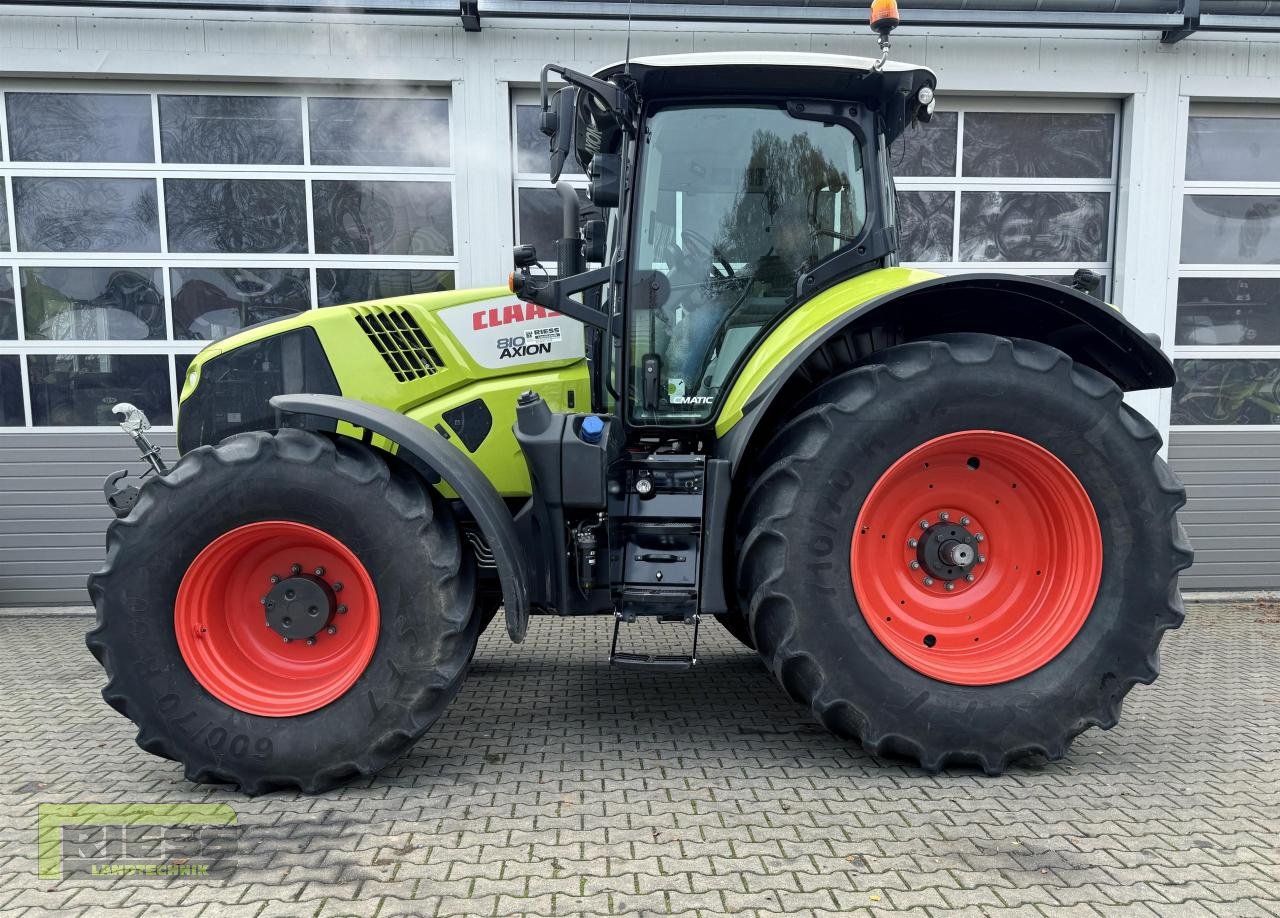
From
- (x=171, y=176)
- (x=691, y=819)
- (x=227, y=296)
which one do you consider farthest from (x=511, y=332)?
(x=171, y=176)

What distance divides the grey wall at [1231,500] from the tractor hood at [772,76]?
4.31 m

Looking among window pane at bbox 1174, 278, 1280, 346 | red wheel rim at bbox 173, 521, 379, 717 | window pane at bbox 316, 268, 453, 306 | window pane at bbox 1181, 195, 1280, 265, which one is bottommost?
red wheel rim at bbox 173, 521, 379, 717

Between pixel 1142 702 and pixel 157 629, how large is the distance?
3.89 m

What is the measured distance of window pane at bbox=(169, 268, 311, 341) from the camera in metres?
5.51

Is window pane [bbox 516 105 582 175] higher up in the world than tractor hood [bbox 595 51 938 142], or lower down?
higher up

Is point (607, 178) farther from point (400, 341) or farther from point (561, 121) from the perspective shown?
point (400, 341)

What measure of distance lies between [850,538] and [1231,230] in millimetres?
5158

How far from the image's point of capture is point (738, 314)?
2916 mm

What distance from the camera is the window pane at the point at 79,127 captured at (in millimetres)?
5383

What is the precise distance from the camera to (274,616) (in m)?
2.60

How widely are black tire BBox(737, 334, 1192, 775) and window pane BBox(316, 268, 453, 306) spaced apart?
3.76m

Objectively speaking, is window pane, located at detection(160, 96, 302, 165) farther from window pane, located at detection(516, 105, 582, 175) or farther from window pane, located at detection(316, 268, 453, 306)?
window pane, located at detection(516, 105, 582, 175)

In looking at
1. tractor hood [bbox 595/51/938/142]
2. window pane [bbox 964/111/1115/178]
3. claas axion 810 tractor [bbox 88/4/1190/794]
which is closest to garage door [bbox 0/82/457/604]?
claas axion 810 tractor [bbox 88/4/1190/794]

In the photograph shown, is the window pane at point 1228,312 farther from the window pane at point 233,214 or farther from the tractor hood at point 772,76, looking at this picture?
the window pane at point 233,214
